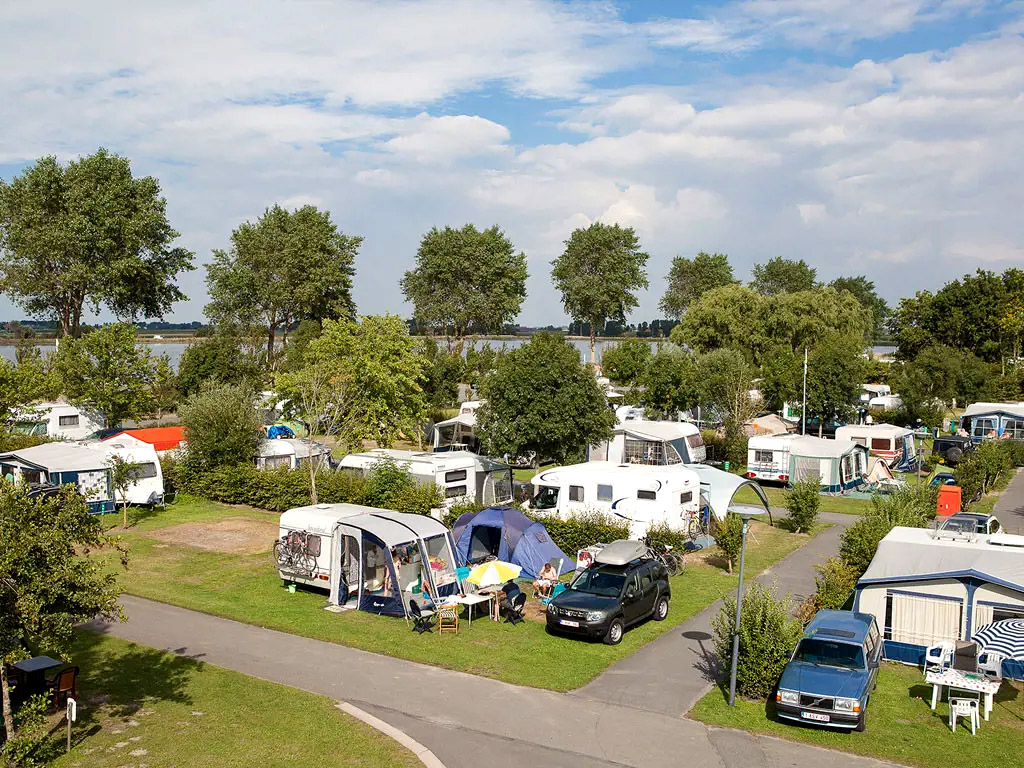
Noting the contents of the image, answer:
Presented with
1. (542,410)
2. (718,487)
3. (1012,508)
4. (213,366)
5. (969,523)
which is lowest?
(1012,508)

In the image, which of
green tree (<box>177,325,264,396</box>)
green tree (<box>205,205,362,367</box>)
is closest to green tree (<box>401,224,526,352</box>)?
green tree (<box>205,205,362,367</box>)

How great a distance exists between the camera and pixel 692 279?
106m

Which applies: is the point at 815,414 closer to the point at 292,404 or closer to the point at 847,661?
the point at 292,404

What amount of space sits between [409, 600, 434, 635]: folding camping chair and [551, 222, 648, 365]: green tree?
64646 mm

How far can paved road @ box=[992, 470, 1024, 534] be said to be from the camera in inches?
978

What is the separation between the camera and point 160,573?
1920 centimetres

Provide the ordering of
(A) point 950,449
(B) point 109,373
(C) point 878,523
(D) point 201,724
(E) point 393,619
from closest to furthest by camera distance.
Result: (D) point 201,724 → (E) point 393,619 → (C) point 878,523 → (B) point 109,373 → (A) point 950,449

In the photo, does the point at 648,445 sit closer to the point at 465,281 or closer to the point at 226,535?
the point at 226,535

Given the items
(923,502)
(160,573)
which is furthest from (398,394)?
(923,502)

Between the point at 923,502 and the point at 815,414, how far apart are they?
22.0m

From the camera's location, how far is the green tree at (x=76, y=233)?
4469 centimetres

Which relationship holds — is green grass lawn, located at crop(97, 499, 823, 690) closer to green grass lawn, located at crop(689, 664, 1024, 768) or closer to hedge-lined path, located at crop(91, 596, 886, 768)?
hedge-lined path, located at crop(91, 596, 886, 768)

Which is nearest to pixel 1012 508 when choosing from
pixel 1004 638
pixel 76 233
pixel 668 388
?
pixel 668 388

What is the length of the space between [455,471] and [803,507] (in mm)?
10007
